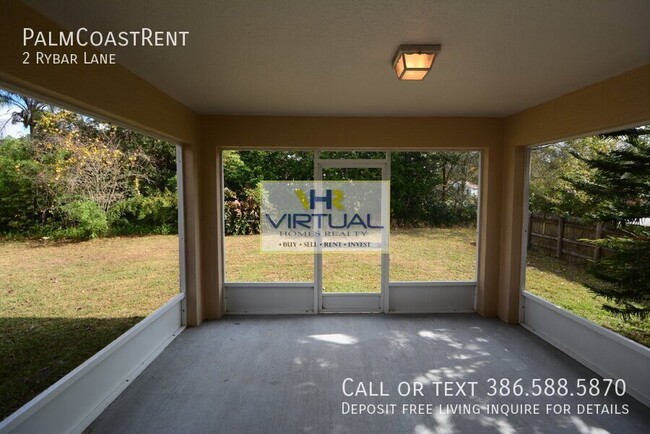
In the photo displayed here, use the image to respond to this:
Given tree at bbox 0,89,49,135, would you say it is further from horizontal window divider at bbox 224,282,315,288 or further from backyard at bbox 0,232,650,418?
horizontal window divider at bbox 224,282,315,288

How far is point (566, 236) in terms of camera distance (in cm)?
342

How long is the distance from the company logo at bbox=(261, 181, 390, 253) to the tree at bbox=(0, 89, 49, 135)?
2225 mm

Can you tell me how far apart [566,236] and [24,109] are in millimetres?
4869

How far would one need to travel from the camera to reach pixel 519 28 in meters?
1.72

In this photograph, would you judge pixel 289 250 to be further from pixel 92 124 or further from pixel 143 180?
pixel 92 124

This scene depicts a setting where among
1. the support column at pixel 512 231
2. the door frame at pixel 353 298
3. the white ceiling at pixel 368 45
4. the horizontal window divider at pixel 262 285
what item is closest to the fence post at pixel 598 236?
the support column at pixel 512 231

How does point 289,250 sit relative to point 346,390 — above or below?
above

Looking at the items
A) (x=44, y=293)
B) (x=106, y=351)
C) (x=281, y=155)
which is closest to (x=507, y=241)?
(x=281, y=155)

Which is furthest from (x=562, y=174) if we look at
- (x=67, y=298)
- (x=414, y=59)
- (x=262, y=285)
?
(x=67, y=298)

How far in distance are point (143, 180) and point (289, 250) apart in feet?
6.33

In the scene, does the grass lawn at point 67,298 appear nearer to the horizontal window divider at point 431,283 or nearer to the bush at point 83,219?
the bush at point 83,219

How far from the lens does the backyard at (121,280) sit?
2412 mm

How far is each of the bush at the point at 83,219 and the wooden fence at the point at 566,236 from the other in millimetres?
4663

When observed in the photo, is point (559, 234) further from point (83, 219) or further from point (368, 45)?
point (83, 219)
